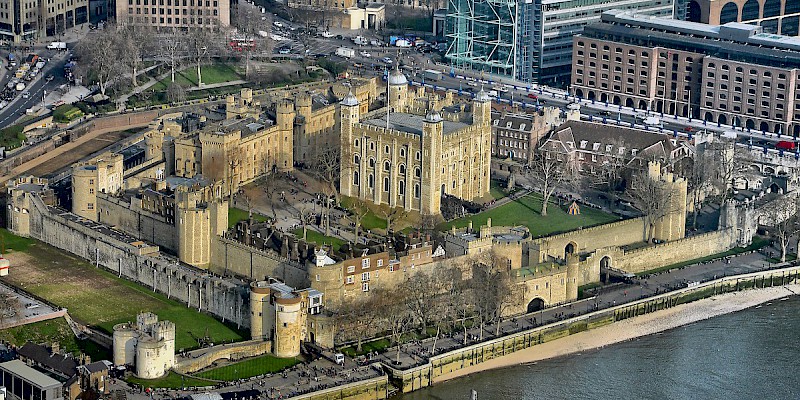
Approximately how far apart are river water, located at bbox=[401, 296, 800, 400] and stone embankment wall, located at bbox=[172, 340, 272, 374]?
10981 millimetres

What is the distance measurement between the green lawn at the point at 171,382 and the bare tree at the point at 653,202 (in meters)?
49.6

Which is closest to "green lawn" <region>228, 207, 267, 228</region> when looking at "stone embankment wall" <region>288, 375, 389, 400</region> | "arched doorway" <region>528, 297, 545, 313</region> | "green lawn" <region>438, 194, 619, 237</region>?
"green lawn" <region>438, 194, 619, 237</region>

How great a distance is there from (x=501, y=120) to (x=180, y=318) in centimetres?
5610

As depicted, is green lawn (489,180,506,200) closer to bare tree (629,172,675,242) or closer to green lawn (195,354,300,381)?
bare tree (629,172,675,242)

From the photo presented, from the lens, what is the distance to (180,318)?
5925 inches

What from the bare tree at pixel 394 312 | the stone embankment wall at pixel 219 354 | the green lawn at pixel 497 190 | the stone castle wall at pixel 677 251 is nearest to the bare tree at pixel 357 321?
the bare tree at pixel 394 312

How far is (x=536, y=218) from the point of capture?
177 metres

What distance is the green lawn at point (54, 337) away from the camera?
143625 millimetres

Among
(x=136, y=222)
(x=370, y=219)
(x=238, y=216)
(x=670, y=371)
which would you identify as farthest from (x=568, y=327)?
(x=136, y=222)

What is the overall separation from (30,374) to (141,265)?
983 inches

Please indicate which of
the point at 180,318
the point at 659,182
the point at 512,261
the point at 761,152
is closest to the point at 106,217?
the point at 180,318

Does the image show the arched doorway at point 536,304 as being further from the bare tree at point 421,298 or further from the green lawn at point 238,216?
the green lawn at point 238,216

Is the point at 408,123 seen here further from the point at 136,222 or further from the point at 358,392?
the point at 358,392

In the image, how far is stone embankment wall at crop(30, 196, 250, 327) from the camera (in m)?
150
